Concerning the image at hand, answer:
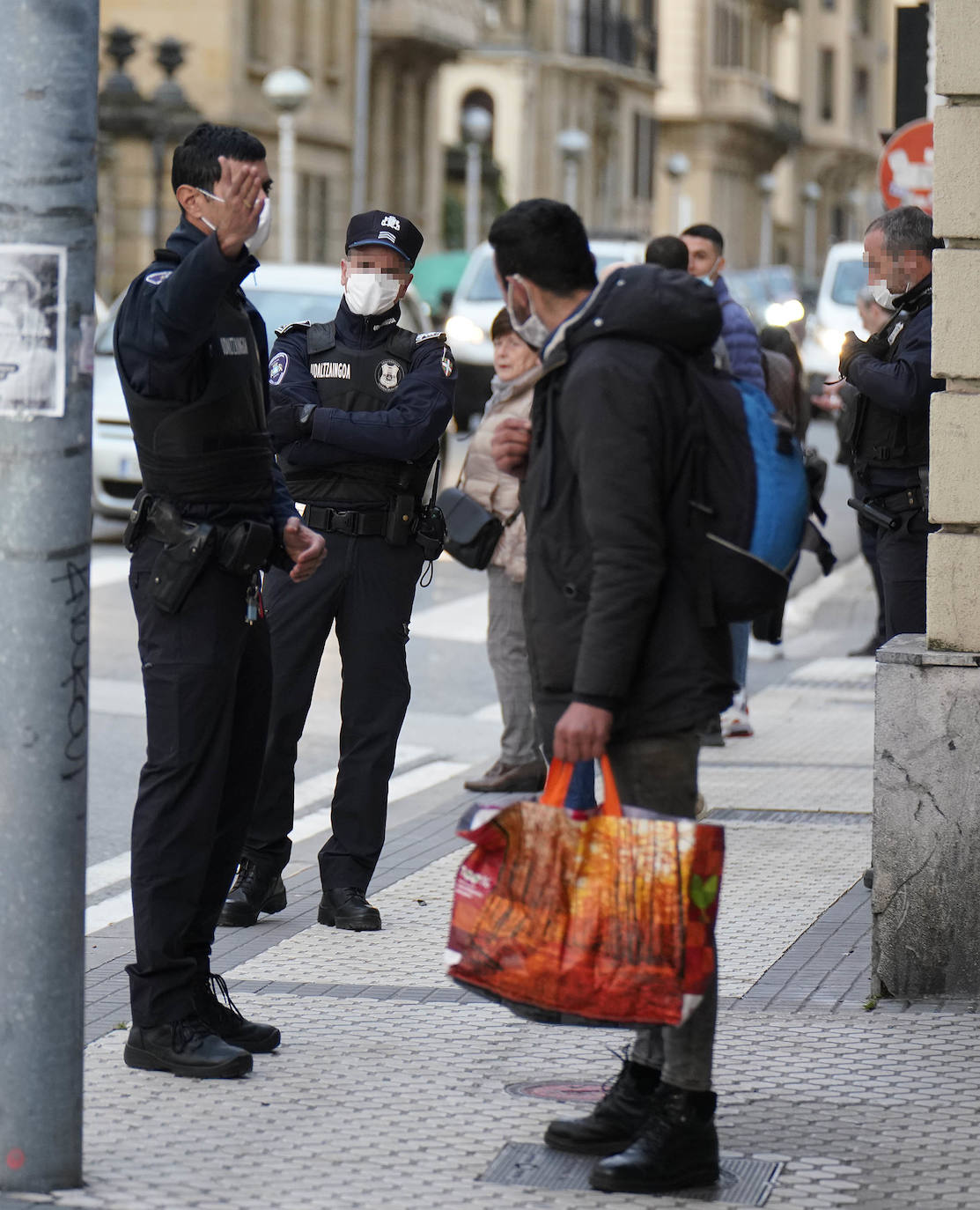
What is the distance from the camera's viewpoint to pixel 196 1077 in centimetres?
504

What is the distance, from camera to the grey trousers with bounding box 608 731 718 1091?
439 centimetres

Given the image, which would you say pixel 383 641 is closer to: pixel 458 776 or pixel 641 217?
pixel 458 776

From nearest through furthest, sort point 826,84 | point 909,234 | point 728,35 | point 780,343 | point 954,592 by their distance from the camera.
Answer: point 954,592 < point 909,234 < point 780,343 < point 728,35 < point 826,84

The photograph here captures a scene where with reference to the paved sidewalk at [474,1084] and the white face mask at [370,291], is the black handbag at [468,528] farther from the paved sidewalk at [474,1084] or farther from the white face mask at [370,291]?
the paved sidewalk at [474,1084]

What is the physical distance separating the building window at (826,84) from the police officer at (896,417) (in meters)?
88.7

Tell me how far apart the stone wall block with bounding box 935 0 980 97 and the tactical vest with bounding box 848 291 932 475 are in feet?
4.22

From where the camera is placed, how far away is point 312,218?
1588 inches

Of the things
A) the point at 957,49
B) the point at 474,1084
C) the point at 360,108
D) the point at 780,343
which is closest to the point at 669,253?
the point at 780,343

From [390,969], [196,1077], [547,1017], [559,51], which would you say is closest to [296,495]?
[390,969]

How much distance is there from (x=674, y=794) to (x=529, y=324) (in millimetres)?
961

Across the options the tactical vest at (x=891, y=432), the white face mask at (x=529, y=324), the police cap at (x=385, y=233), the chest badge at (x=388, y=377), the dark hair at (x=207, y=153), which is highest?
the dark hair at (x=207, y=153)

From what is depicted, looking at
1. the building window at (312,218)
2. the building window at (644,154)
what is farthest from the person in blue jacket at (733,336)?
the building window at (644,154)

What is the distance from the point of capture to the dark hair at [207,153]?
16.3ft

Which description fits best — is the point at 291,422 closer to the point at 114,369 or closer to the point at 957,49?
the point at 957,49
